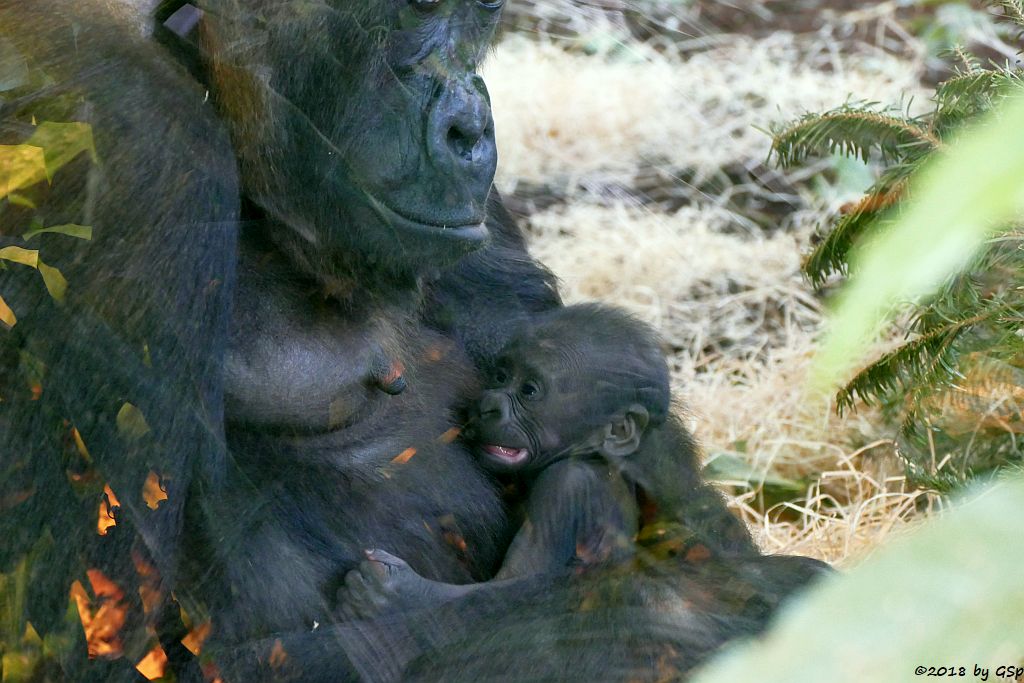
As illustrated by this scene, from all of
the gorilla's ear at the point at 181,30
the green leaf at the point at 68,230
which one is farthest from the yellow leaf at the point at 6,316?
the gorilla's ear at the point at 181,30

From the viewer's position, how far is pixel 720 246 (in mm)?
5293

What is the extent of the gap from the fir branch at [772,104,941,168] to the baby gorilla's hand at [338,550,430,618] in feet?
5.66

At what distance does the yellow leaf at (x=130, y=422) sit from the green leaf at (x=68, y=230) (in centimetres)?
28

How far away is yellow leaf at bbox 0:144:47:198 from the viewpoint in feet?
6.08

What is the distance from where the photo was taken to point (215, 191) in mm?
1981

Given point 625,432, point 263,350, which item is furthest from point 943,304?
point 263,350

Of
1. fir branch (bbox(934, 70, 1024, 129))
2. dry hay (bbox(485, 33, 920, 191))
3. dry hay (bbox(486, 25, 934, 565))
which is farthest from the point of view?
dry hay (bbox(485, 33, 920, 191))

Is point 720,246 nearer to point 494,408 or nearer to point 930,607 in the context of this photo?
point 494,408

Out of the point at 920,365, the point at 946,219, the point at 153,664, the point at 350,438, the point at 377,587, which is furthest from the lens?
the point at 920,365

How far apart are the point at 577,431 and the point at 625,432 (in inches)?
4.5

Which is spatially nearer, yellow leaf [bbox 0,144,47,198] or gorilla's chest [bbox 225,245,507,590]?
yellow leaf [bbox 0,144,47,198]

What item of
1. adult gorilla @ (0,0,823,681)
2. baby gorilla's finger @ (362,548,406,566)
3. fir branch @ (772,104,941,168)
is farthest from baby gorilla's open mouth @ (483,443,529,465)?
fir branch @ (772,104,941,168)

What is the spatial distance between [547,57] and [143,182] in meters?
4.11

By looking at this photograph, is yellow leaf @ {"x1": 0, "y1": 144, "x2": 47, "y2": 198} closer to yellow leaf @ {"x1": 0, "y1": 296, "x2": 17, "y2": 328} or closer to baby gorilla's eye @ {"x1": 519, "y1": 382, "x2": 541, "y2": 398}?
yellow leaf @ {"x1": 0, "y1": 296, "x2": 17, "y2": 328}
